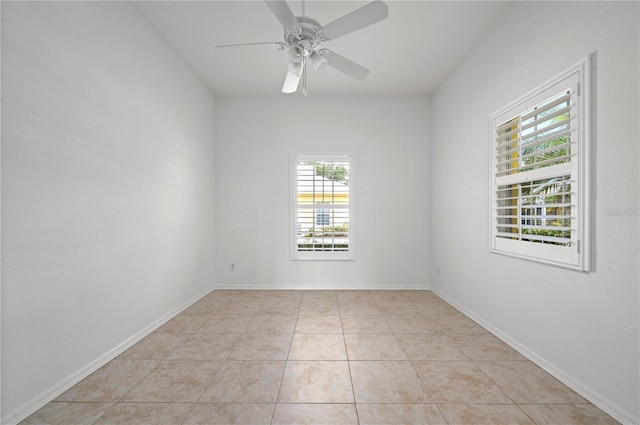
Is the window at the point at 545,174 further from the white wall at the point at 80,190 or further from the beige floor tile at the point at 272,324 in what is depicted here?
the white wall at the point at 80,190

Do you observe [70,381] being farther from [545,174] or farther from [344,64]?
[545,174]

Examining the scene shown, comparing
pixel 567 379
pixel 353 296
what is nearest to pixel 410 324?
pixel 353 296

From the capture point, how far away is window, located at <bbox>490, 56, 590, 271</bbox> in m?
1.76

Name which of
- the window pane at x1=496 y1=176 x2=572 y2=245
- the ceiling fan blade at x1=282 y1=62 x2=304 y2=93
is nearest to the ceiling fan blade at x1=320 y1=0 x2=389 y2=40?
the ceiling fan blade at x1=282 y1=62 x2=304 y2=93

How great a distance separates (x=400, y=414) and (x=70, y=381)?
201 centimetres

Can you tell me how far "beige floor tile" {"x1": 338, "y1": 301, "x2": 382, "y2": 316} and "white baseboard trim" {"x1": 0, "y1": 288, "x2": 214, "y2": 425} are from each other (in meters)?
1.90

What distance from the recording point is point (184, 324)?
287cm

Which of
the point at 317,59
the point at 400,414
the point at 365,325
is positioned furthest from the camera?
the point at 365,325

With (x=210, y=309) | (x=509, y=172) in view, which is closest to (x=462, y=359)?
(x=509, y=172)

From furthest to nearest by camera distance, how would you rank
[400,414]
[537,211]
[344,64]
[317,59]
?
[344,64], [317,59], [537,211], [400,414]

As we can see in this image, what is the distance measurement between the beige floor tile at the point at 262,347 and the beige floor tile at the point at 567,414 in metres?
1.56

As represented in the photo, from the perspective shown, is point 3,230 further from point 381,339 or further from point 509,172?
point 509,172

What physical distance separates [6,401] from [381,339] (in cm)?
237

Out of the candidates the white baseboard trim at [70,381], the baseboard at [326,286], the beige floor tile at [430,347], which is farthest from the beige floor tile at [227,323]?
the beige floor tile at [430,347]
